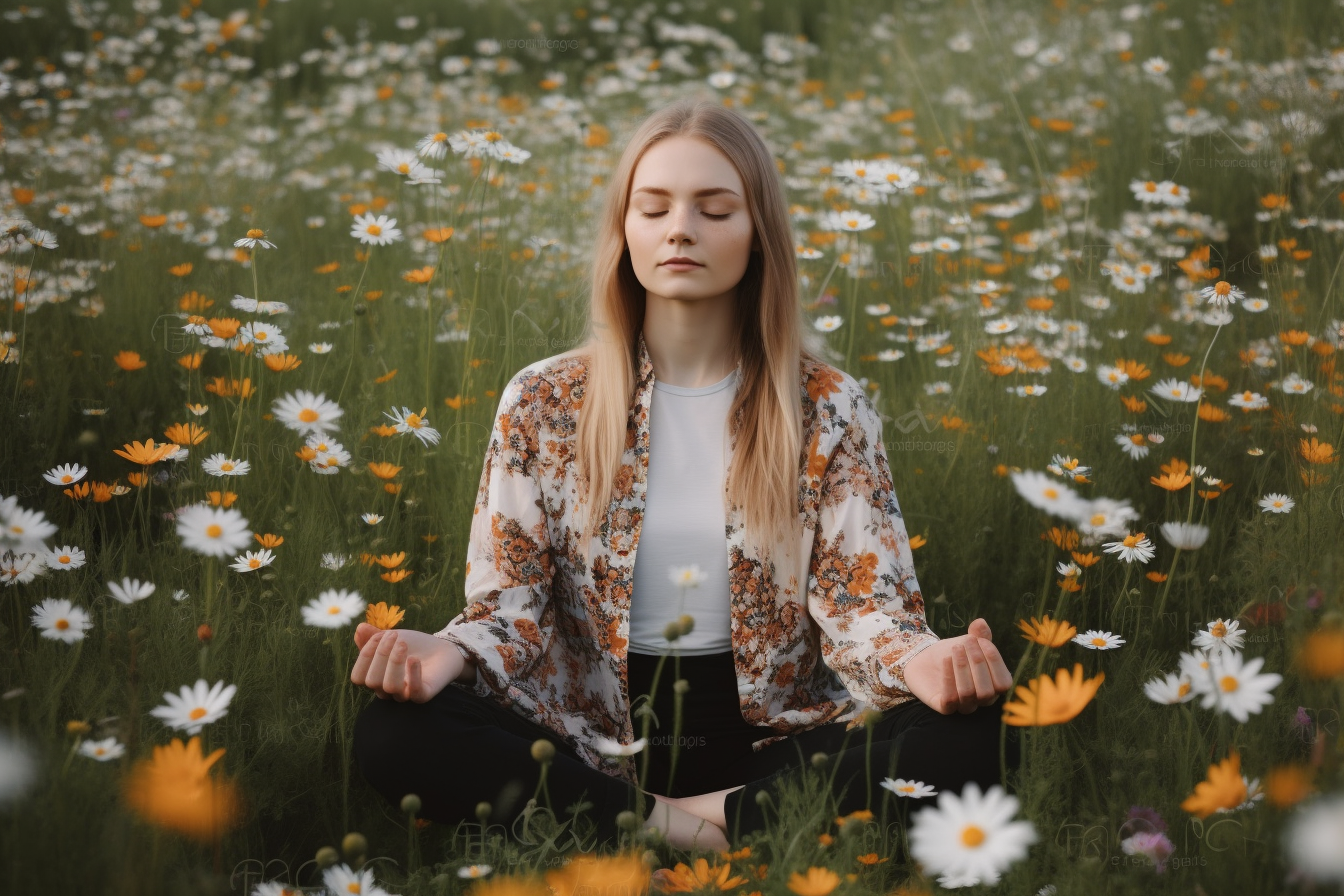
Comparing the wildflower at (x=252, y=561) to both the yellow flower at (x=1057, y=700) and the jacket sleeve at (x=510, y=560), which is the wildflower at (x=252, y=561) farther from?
the yellow flower at (x=1057, y=700)

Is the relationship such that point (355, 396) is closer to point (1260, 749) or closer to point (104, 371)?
point (104, 371)

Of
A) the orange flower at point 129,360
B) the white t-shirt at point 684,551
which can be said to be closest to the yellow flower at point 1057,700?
the white t-shirt at point 684,551

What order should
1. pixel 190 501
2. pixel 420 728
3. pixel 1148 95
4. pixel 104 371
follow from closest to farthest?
pixel 420 728
pixel 190 501
pixel 104 371
pixel 1148 95

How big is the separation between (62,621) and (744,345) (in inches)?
41.2

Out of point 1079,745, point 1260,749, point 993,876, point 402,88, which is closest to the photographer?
point 993,876

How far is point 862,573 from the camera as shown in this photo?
172 cm

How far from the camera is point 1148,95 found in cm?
437

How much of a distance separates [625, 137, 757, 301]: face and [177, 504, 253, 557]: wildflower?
0.70m

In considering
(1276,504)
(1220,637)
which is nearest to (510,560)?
(1220,637)

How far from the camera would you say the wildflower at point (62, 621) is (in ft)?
4.36

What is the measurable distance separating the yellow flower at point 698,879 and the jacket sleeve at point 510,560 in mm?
398

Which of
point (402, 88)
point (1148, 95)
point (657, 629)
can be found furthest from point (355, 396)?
point (1148, 95)

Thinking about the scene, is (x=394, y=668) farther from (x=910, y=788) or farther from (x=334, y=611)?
(x=910, y=788)

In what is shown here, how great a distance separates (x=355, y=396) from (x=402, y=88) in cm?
299
